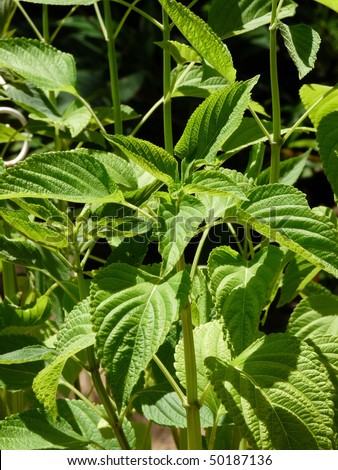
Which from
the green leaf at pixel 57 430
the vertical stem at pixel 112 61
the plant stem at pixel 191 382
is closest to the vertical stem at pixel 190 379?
the plant stem at pixel 191 382

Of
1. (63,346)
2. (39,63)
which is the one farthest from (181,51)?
(63,346)

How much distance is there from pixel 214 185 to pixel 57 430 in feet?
0.90

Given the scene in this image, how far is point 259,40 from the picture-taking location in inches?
87.2

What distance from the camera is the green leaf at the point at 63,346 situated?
1.58ft

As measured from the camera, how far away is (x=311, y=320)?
64 centimetres

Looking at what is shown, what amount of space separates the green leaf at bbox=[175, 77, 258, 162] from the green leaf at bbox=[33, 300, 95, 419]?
14cm

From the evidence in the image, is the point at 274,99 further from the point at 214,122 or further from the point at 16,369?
the point at 16,369

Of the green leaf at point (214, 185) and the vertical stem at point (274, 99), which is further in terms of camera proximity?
the vertical stem at point (274, 99)

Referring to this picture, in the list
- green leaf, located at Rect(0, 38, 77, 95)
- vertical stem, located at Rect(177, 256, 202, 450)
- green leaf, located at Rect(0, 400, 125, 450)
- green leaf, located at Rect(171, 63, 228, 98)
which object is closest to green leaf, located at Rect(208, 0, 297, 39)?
green leaf, located at Rect(171, 63, 228, 98)

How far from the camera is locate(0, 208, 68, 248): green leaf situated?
52cm

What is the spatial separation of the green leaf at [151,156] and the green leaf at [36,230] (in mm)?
92

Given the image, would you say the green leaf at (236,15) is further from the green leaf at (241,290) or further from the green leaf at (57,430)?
the green leaf at (57,430)
